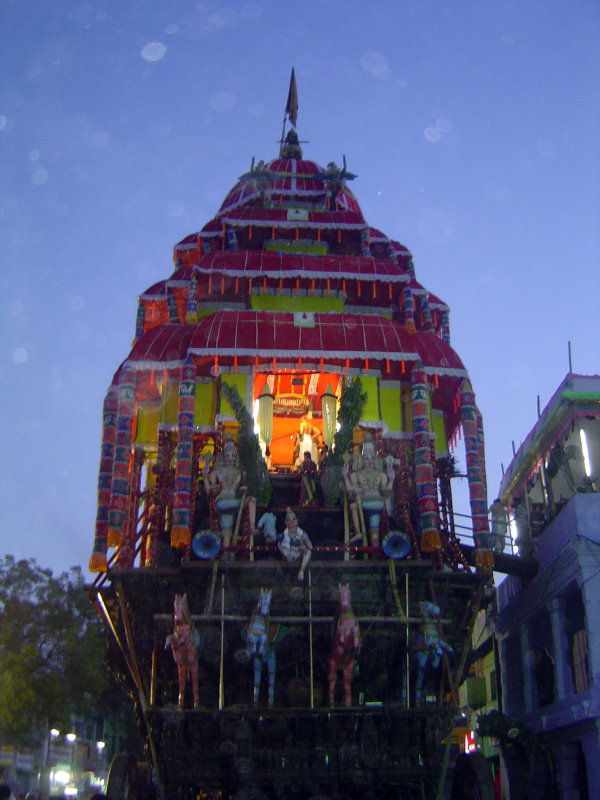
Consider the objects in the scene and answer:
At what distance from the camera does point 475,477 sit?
2447cm

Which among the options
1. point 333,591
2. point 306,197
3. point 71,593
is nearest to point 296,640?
point 333,591

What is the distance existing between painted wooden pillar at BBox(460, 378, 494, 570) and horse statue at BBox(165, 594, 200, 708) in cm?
805

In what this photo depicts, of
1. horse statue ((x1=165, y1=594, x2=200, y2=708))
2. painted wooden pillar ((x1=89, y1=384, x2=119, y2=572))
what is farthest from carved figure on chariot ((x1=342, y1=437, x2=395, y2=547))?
painted wooden pillar ((x1=89, y1=384, x2=119, y2=572))

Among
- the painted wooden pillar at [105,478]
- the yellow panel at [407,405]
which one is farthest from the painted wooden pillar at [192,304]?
the yellow panel at [407,405]

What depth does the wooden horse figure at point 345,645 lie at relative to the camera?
19188 mm

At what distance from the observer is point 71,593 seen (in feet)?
104

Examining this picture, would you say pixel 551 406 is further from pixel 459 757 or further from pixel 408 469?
pixel 459 757

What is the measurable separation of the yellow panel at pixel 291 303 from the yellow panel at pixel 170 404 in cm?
473

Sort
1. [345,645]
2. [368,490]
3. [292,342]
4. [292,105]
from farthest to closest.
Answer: [292,105] → [292,342] → [368,490] → [345,645]

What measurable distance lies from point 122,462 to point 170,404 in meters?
2.87

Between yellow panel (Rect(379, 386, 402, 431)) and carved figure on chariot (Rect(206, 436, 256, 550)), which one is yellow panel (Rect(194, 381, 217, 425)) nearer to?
carved figure on chariot (Rect(206, 436, 256, 550))

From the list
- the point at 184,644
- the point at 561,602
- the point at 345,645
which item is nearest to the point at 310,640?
the point at 345,645

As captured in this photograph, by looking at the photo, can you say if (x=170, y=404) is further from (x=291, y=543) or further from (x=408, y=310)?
(x=408, y=310)

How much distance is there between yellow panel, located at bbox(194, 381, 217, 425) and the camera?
25.9 meters
